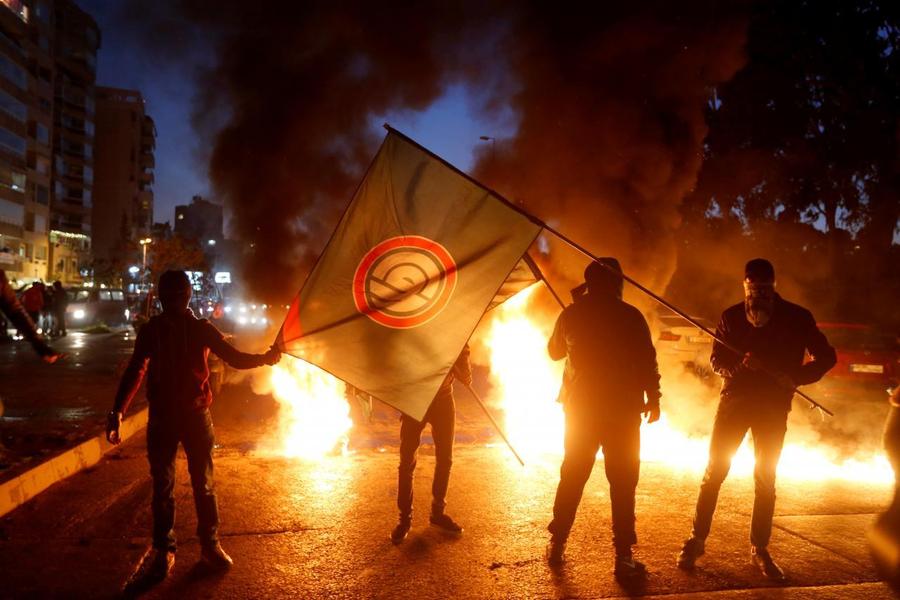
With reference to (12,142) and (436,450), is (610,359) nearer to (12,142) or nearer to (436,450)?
(436,450)

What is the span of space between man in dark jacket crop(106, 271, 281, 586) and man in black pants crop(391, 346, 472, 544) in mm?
1128

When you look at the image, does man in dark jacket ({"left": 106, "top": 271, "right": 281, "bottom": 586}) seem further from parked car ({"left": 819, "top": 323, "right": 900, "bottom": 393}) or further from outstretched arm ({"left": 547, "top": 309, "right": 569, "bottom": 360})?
parked car ({"left": 819, "top": 323, "right": 900, "bottom": 393})

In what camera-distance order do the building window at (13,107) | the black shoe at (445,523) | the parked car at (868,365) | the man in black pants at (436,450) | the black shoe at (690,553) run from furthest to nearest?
the building window at (13,107), the parked car at (868,365), the black shoe at (445,523), the man in black pants at (436,450), the black shoe at (690,553)

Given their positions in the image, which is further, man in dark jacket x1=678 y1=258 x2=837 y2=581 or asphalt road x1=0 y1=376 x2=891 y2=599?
man in dark jacket x1=678 y1=258 x2=837 y2=581

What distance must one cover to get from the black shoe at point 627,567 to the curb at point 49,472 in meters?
4.20

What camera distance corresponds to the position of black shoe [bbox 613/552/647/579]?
3734 millimetres

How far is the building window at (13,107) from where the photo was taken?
43.3 meters

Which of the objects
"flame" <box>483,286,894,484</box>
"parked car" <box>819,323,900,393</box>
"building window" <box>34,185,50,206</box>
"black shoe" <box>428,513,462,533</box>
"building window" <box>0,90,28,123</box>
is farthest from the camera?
"building window" <box>34,185,50,206</box>

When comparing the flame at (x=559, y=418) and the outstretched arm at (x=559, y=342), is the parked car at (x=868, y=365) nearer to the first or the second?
the flame at (x=559, y=418)

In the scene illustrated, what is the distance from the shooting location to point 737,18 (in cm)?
1323

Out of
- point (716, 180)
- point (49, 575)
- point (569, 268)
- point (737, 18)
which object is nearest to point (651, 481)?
point (49, 575)

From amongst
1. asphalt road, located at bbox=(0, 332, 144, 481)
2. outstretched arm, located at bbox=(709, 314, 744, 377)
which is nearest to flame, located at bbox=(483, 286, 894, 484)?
outstretched arm, located at bbox=(709, 314, 744, 377)

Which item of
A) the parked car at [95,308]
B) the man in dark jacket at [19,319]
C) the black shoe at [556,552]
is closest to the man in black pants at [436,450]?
the black shoe at [556,552]

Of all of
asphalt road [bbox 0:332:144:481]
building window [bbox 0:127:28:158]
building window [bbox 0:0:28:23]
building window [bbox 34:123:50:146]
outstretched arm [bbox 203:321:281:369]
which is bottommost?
asphalt road [bbox 0:332:144:481]
